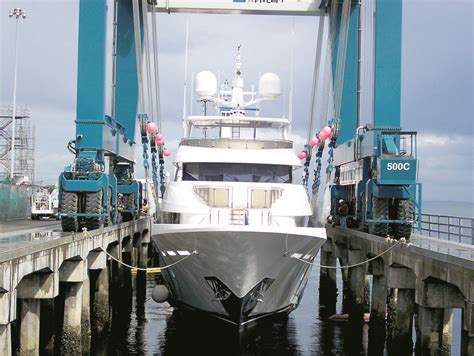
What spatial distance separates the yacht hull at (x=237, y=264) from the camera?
19.5 meters

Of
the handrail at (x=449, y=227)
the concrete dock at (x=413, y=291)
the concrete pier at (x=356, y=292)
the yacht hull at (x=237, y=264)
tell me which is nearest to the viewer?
the concrete dock at (x=413, y=291)

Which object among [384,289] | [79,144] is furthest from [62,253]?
[384,289]

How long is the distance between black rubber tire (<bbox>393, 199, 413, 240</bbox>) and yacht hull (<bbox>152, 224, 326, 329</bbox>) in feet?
10.0

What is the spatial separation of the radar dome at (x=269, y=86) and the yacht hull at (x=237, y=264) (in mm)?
9299

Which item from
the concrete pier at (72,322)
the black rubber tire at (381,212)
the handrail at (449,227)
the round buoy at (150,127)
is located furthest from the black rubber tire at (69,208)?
the handrail at (449,227)

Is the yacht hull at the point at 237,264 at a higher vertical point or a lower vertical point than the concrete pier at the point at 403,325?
higher

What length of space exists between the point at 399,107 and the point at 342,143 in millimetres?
9605

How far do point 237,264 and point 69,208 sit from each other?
6.18 m

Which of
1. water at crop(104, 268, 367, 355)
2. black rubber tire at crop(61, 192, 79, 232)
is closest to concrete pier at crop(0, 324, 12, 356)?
water at crop(104, 268, 367, 355)

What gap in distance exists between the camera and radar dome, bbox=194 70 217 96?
2898cm

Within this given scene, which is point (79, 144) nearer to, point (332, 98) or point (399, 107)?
point (399, 107)

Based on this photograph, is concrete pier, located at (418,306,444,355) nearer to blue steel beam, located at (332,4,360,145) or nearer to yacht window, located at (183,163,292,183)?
yacht window, located at (183,163,292,183)

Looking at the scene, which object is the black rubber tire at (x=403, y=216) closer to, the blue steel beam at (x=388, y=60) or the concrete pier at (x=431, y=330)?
the blue steel beam at (x=388, y=60)

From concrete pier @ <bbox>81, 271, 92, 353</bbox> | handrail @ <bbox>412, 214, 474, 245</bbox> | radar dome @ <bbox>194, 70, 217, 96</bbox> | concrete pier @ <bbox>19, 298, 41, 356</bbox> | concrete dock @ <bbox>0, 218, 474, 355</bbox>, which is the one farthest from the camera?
radar dome @ <bbox>194, 70, 217, 96</bbox>
